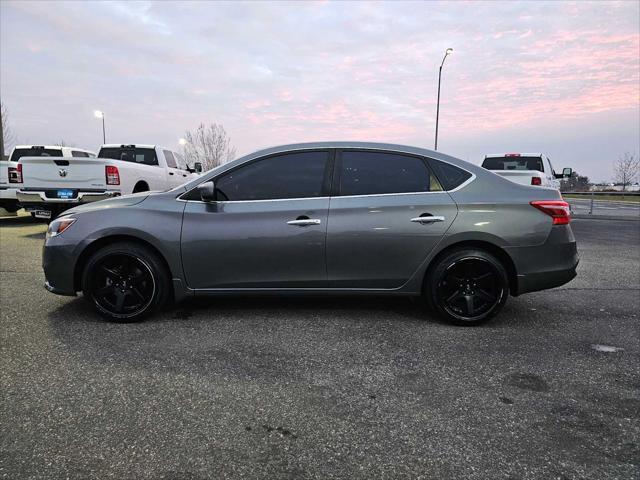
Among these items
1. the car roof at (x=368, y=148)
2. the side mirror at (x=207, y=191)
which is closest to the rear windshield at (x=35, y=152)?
the side mirror at (x=207, y=191)

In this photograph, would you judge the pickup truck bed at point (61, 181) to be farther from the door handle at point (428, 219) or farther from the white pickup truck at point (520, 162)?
the white pickup truck at point (520, 162)

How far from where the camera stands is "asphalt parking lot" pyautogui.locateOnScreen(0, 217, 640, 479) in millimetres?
2068

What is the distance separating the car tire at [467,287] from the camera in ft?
12.8

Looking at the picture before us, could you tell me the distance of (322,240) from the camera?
3.85 meters

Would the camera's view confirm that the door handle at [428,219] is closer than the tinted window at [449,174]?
Yes

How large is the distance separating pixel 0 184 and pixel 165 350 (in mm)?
11373

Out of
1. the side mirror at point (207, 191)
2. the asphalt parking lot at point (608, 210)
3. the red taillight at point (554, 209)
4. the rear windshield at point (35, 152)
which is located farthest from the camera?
the asphalt parking lot at point (608, 210)

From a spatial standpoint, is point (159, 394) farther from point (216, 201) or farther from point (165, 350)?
point (216, 201)

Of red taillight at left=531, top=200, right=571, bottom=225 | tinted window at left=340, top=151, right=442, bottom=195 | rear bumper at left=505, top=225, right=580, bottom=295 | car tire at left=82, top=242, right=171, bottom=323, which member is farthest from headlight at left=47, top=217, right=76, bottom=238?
red taillight at left=531, top=200, right=571, bottom=225

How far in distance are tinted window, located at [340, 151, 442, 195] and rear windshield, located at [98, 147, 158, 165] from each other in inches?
366

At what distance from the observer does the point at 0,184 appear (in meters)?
11.7

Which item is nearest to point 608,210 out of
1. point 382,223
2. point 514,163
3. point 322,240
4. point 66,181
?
point 514,163

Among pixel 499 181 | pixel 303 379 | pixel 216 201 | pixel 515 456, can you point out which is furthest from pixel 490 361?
pixel 216 201

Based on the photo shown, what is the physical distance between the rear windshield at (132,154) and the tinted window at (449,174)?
31.8 ft
